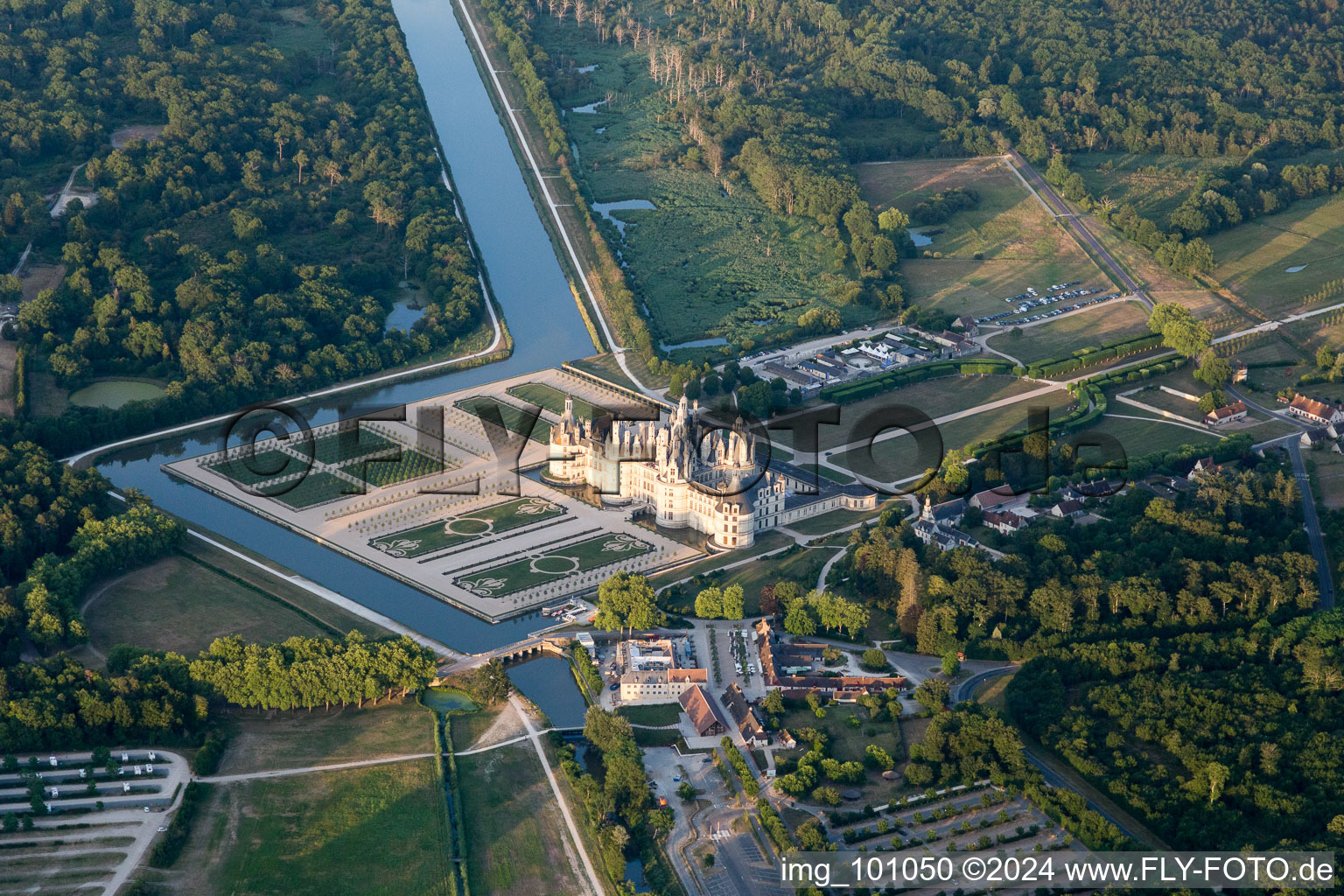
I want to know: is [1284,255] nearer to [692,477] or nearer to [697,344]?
[697,344]

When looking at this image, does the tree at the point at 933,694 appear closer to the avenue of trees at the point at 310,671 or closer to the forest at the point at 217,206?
the avenue of trees at the point at 310,671

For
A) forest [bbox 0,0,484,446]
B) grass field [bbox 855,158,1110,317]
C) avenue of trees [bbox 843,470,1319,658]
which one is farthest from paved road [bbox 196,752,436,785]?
grass field [bbox 855,158,1110,317]

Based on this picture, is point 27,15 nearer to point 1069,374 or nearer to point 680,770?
point 1069,374

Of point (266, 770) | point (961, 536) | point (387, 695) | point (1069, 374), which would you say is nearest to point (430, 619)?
point (387, 695)

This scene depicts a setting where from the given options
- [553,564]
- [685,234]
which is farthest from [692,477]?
[685,234]

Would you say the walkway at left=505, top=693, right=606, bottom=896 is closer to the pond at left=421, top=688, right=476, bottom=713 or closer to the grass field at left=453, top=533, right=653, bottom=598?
the pond at left=421, top=688, right=476, bottom=713
